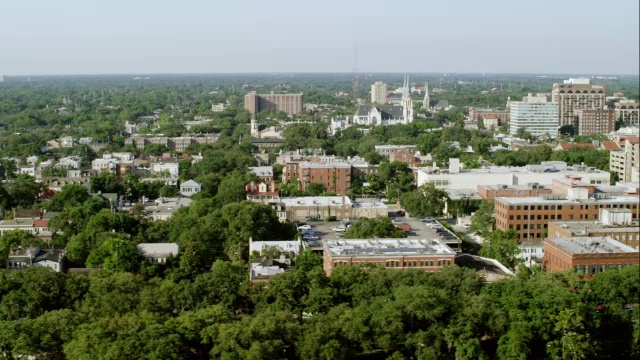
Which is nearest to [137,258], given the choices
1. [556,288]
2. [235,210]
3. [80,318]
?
[235,210]

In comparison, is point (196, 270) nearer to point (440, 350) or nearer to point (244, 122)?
point (440, 350)

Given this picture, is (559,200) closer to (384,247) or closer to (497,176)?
(384,247)

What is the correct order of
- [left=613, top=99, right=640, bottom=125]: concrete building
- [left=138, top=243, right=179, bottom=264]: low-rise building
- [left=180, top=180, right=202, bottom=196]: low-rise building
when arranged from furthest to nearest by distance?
[left=613, top=99, right=640, bottom=125]: concrete building, [left=180, top=180, right=202, bottom=196]: low-rise building, [left=138, top=243, right=179, bottom=264]: low-rise building

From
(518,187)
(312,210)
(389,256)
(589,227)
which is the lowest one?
(312,210)

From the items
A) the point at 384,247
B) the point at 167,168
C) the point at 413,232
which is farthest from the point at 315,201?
the point at 167,168

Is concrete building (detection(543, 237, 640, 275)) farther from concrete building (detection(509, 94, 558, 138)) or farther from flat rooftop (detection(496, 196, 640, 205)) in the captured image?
concrete building (detection(509, 94, 558, 138))

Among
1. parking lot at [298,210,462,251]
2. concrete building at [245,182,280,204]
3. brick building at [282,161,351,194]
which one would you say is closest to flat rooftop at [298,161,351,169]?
brick building at [282,161,351,194]
